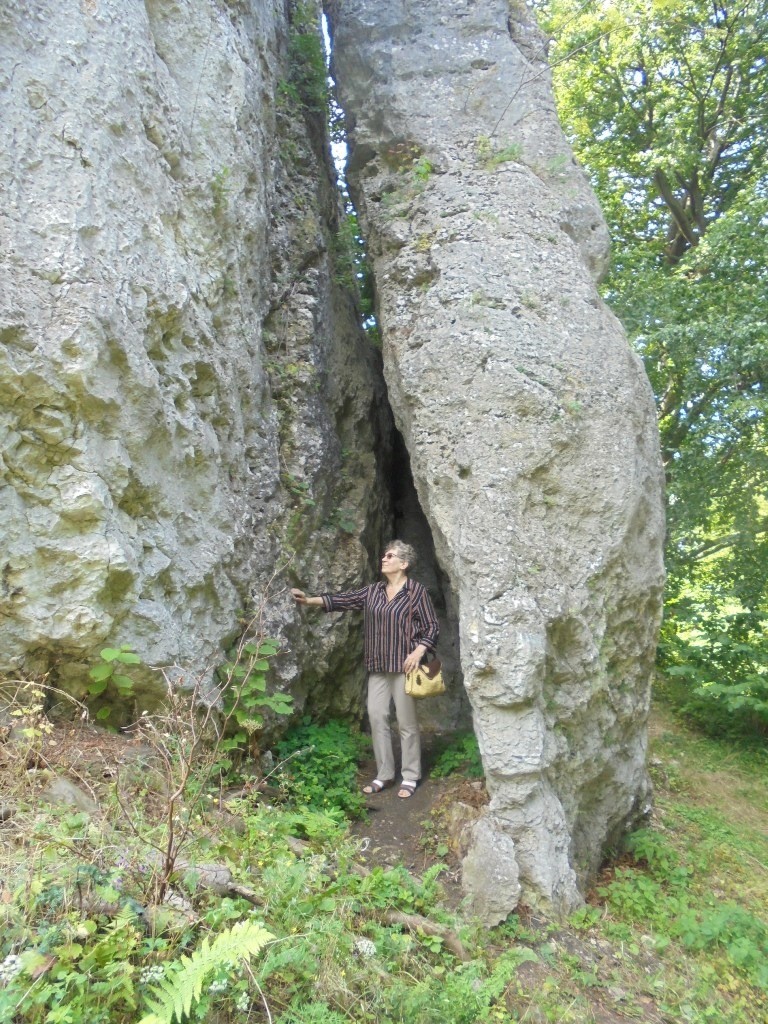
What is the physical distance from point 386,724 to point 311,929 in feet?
9.13

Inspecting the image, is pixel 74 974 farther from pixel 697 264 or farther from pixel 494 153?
pixel 697 264

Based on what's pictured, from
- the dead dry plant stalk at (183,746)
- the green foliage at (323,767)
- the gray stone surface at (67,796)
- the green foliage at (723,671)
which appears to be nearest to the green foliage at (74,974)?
the dead dry plant stalk at (183,746)

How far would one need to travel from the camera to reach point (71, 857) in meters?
2.99

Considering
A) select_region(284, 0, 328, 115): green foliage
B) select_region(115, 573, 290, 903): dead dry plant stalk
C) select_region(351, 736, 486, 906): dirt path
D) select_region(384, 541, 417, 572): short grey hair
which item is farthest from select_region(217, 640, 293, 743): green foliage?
select_region(284, 0, 328, 115): green foliage

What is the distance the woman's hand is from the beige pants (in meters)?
0.20

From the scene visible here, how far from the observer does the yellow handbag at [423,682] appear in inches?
219

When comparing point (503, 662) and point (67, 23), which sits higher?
point (67, 23)

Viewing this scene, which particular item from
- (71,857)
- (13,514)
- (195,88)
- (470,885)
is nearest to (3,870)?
(71,857)

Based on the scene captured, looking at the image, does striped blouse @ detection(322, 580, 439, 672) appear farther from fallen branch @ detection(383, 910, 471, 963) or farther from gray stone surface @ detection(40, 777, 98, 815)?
gray stone surface @ detection(40, 777, 98, 815)

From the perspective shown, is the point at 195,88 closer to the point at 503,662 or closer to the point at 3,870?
the point at 503,662

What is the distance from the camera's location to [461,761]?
6.05m

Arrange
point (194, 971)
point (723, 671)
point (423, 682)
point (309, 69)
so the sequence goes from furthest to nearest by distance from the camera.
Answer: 1. point (723, 671)
2. point (309, 69)
3. point (423, 682)
4. point (194, 971)

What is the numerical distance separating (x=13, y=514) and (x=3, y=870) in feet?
6.17

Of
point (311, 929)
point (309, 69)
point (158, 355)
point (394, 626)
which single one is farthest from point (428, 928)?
point (309, 69)
